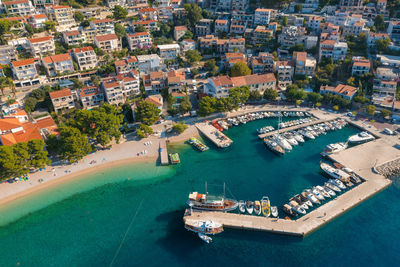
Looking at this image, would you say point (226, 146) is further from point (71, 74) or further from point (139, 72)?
point (71, 74)

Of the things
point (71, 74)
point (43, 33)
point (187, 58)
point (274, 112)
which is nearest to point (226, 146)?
point (274, 112)

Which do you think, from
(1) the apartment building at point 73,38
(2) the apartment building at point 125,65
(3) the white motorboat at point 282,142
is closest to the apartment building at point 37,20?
(1) the apartment building at point 73,38

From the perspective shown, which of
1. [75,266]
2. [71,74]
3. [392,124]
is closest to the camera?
[75,266]

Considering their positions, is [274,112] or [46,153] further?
[274,112]

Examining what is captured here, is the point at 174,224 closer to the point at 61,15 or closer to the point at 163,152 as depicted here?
the point at 163,152

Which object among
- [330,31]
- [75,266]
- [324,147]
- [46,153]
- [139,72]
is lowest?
[75,266]

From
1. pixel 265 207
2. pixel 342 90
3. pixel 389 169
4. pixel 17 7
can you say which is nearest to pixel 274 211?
pixel 265 207
